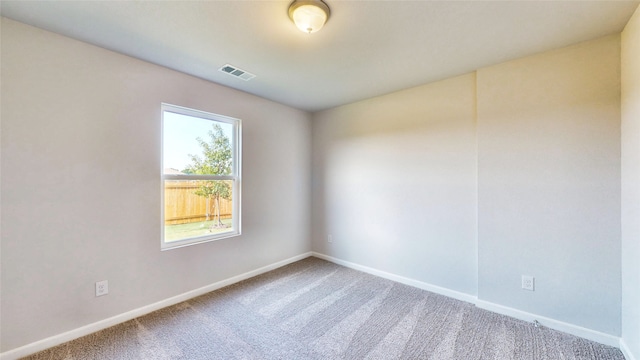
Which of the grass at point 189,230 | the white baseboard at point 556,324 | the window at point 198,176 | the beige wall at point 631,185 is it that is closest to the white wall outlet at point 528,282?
the white baseboard at point 556,324

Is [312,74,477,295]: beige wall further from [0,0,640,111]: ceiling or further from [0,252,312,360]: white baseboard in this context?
[0,252,312,360]: white baseboard

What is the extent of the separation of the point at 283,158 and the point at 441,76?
2.30 m

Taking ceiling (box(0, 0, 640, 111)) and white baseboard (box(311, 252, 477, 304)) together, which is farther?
white baseboard (box(311, 252, 477, 304))

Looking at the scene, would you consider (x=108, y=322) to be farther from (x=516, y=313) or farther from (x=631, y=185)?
(x=631, y=185)

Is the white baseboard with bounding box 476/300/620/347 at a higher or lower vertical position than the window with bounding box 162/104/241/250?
lower

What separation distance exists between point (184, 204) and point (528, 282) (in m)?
3.52

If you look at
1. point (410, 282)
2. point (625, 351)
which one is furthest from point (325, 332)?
point (625, 351)

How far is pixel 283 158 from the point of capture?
12.4 feet

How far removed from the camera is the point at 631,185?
1783 mm

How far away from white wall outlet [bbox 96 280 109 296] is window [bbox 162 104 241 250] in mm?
517

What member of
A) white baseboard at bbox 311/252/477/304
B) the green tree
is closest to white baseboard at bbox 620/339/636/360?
white baseboard at bbox 311/252/477/304

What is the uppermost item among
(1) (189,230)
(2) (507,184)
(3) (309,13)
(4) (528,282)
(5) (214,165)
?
(3) (309,13)

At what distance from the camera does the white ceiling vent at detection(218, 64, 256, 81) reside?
8.41 feet

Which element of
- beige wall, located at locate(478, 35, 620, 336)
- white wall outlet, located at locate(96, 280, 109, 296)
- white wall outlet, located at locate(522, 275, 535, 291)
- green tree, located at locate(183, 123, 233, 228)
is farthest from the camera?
green tree, located at locate(183, 123, 233, 228)
